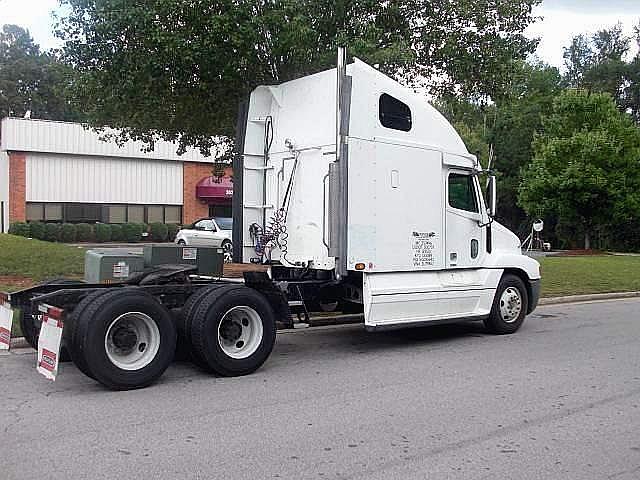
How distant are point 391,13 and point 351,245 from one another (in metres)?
7.13

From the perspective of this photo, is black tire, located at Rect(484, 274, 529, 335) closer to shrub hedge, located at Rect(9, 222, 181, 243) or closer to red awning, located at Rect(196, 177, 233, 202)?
shrub hedge, located at Rect(9, 222, 181, 243)

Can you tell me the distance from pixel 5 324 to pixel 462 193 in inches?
246

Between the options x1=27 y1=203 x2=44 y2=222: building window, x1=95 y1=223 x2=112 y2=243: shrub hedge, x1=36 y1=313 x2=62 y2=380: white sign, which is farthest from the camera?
x1=27 y1=203 x2=44 y2=222: building window

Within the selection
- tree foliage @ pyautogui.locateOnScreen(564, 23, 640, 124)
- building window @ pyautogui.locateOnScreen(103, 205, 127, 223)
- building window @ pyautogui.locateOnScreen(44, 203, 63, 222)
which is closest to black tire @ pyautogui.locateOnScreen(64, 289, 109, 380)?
building window @ pyautogui.locateOnScreen(44, 203, 63, 222)

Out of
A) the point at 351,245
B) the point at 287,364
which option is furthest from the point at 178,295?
the point at 351,245

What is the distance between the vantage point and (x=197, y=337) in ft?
26.0

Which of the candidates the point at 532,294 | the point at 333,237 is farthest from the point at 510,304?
the point at 333,237

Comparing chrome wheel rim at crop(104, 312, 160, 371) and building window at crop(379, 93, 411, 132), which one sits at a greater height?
building window at crop(379, 93, 411, 132)

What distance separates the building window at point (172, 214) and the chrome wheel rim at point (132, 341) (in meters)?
33.7

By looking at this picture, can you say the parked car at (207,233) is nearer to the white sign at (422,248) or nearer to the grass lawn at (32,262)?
the grass lawn at (32,262)

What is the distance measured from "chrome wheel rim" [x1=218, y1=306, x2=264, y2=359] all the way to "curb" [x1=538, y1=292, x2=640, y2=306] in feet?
29.9

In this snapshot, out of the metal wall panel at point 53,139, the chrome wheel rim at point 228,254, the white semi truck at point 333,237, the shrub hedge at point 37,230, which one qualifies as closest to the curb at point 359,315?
the white semi truck at point 333,237

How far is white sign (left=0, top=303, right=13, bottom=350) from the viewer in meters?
8.23

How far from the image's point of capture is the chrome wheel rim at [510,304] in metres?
11.4
